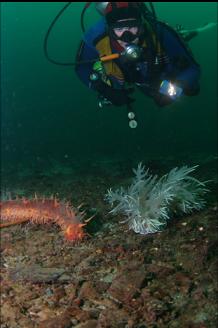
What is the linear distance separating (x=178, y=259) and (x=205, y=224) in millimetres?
657

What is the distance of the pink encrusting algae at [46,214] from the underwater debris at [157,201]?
1.77 ft

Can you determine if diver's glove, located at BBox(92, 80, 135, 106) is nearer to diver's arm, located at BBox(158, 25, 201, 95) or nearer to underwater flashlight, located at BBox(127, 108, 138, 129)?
underwater flashlight, located at BBox(127, 108, 138, 129)

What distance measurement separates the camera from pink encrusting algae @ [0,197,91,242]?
4109 mm

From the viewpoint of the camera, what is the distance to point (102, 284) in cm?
334

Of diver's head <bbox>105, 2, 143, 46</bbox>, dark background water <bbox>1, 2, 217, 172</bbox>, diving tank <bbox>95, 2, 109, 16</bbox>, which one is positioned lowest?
dark background water <bbox>1, 2, 217, 172</bbox>

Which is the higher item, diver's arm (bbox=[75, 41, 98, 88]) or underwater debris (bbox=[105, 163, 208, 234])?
diver's arm (bbox=[75, 41, 98, 88])

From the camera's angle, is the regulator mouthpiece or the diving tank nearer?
the regulator mouthpiece

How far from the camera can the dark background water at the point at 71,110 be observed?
16219mm

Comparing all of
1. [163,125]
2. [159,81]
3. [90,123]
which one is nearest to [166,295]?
[159,81]

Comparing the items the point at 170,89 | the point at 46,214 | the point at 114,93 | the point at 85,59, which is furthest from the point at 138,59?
the point at 46,214

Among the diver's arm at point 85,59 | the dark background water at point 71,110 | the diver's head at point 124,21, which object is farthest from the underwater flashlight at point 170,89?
the dark background water at point 71,110

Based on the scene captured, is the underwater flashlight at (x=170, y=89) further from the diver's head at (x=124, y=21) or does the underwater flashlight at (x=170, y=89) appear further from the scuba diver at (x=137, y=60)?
the diver's head at (x=124, y=21)

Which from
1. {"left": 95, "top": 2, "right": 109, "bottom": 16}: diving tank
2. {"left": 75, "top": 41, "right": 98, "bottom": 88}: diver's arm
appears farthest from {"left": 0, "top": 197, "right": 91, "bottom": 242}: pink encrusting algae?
{"left": 95, "top": 2, "right": 109, "bottom": 16}: diving tank

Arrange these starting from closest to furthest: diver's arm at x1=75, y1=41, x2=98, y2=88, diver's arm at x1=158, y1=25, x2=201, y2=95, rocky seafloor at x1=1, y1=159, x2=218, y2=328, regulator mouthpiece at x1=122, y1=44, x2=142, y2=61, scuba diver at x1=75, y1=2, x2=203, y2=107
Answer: rocky seafloor at x1=1, y1=159, x2=218, y2=328 → regulator mouthpiece at x1=122, y1=44, x2=142, y2=61 → scuba diver at x1=75, y1=2, x2=203, y2=107 → diver's arm at x1=158, y1=25, x2=201, y2=95 → diver's arm at x1=75, y1=41, x2=98, y2=88
